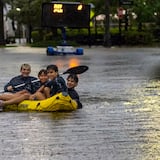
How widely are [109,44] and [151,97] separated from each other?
3708cm

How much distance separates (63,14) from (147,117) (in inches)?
1214

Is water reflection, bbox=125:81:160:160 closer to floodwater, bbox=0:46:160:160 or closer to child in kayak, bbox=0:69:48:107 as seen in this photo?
floodwater, bbox=0:46:160:160

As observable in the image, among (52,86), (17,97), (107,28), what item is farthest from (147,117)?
(107,28)

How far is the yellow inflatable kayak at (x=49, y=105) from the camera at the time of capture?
37.6 feet

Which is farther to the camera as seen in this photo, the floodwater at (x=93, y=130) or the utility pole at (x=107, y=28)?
the utility pole at (x=107, y=28)

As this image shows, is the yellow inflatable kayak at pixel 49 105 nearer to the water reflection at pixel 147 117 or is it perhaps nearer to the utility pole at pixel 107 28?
the water reflection at pixel 147 117

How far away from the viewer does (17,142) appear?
8.48m

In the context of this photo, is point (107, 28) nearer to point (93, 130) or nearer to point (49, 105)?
point (49, 105)

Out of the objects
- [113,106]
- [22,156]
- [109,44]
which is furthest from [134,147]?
[109,44]

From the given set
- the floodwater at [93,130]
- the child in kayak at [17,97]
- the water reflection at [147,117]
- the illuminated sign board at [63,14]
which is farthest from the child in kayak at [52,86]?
the illuminated sign board at [63,14]

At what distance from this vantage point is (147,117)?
1097 centimetres

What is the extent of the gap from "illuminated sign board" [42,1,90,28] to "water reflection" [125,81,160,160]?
2410cm

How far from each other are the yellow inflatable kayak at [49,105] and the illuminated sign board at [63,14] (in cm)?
2897

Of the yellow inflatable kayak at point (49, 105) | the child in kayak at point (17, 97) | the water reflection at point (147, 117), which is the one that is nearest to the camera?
the water reflection at point (147, 117)
